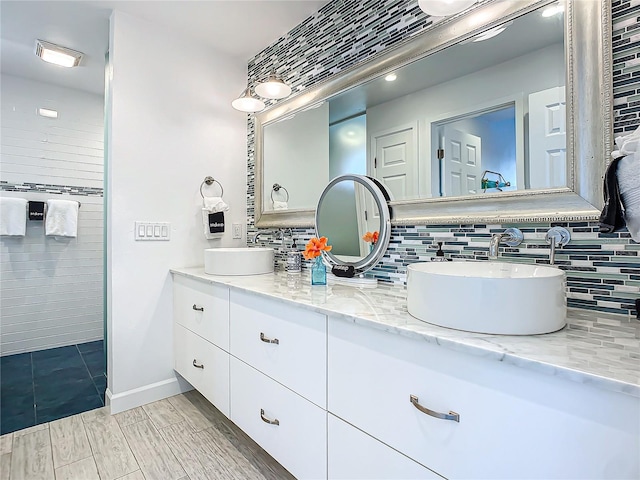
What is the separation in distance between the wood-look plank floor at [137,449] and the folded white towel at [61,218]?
1.73 metres

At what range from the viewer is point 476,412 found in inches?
30.3

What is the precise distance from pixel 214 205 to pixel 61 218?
170 cm

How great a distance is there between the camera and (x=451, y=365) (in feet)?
2.66

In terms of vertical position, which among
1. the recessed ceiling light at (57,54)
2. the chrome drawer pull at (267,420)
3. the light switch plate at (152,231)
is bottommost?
Result: the chrome drawer pull at (267,420)

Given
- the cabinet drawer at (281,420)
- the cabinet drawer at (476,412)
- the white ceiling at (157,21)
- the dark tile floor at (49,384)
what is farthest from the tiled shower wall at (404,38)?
the dark tile floor at (49,384)

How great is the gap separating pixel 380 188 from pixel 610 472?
49.1 inches

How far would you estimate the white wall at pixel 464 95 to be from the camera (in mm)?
1137

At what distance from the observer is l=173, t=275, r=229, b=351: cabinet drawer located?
5.48 ft

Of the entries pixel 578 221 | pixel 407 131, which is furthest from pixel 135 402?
pixel 578 221

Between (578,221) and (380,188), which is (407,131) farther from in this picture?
(578,221)

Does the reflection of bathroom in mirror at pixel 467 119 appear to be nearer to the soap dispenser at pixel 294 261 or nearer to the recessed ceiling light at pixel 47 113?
the soap dispenser at pixel 294 261

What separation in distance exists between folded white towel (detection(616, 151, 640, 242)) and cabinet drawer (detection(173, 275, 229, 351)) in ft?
4.82

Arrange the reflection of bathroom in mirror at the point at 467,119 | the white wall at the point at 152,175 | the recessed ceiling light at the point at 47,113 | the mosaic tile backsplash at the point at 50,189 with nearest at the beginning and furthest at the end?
the reflection of bathroom in mirror at the point at 467,119, the white wall at the point at 152,175, the mosaic tile backsplash at the point at 50,189, the recessed ceiling light at the point at 47,113

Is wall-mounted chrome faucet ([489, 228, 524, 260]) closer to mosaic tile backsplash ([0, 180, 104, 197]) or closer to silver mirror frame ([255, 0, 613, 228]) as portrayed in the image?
silver mirror frame ([255, 0, 613, 228])
